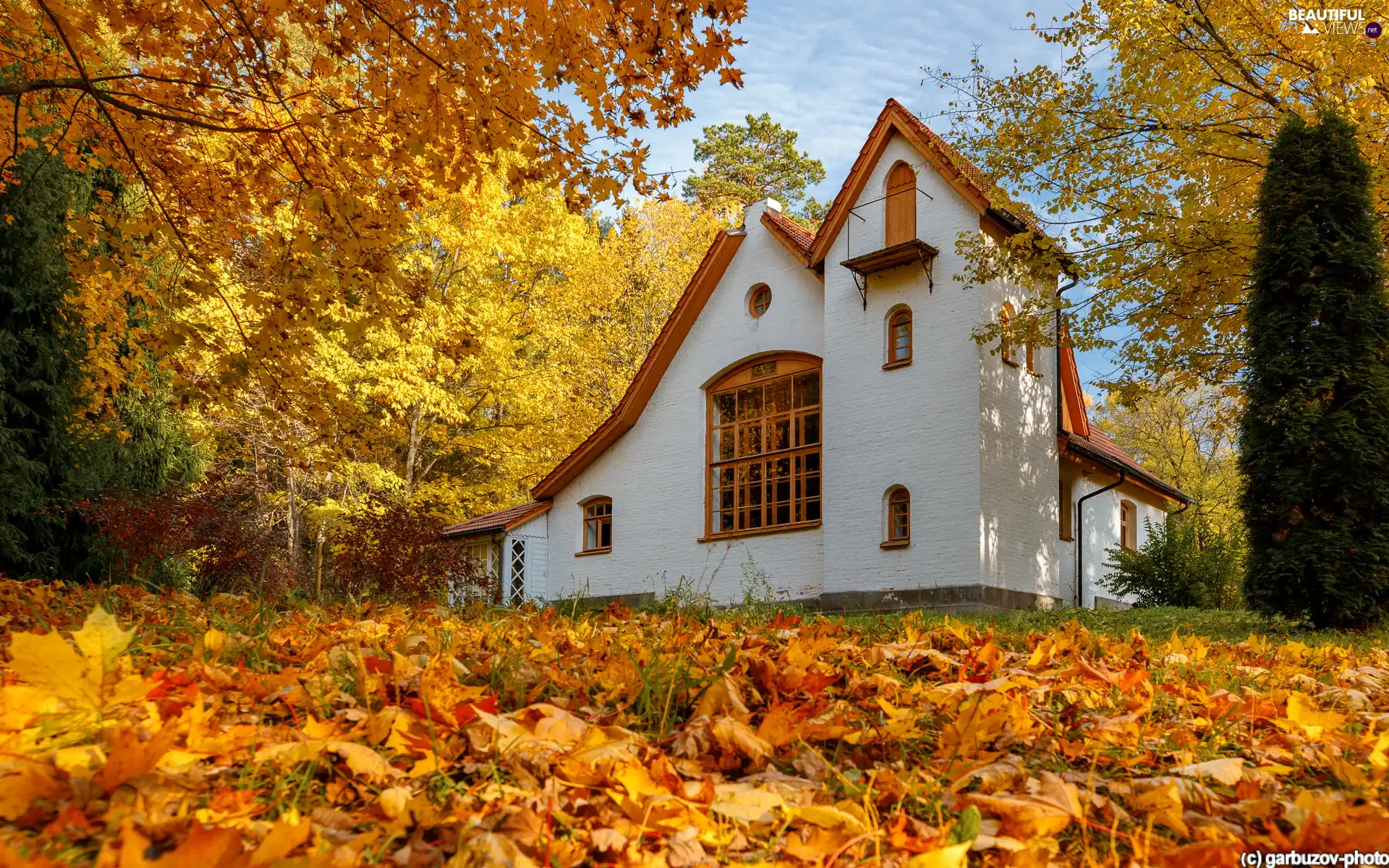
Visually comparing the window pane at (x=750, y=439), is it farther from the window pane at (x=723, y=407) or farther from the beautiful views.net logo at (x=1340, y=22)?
the beautiful views.net logo at (x=1340, y=22)

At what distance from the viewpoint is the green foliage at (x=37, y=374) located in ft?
35.7

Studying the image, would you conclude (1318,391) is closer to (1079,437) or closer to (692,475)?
(1079,437)

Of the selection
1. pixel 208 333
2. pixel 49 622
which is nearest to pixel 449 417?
pixel 208 333

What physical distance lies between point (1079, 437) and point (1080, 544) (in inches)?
78.0

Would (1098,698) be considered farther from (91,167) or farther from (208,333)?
(91,167)

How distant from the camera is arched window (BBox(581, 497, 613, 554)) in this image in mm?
19281

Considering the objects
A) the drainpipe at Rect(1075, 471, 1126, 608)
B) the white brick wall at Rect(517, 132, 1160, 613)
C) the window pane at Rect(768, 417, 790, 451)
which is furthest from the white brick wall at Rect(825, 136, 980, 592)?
the drainpipe at Rect(1075, 471, 1126, 608)

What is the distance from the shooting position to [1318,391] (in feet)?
30.5

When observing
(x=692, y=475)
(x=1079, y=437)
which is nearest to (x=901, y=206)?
(x=1079, y=437)

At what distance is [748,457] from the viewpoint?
16891mm

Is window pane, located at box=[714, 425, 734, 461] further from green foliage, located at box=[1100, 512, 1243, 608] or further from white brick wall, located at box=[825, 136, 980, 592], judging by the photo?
green foliage, located at box=[1100, 512, 1243, 608]

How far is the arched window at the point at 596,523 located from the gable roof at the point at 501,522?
2.94 feet

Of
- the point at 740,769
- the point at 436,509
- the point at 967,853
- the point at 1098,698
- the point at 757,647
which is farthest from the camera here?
the point at 436,509

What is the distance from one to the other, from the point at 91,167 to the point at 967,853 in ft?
46.8
